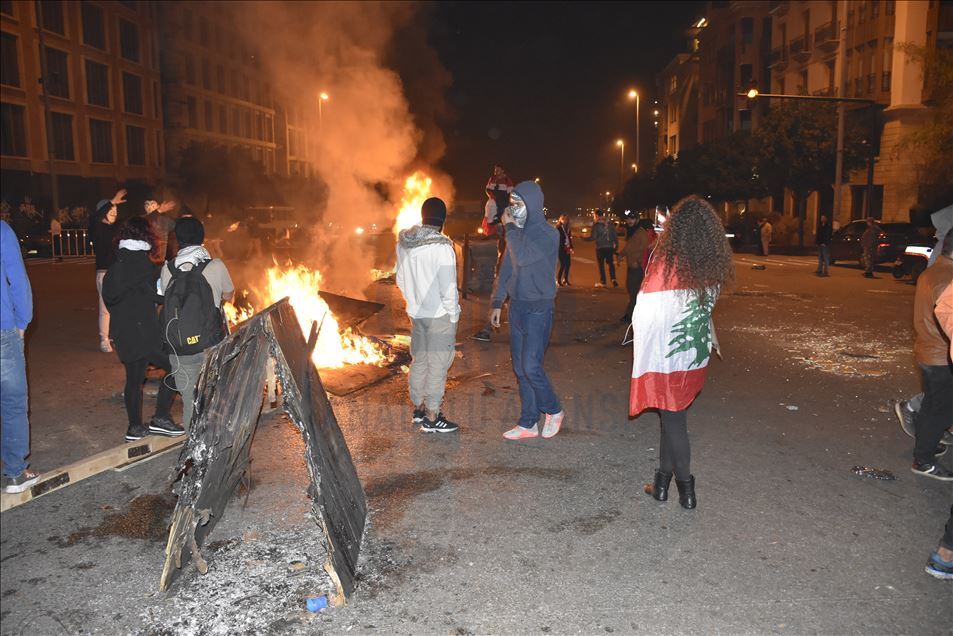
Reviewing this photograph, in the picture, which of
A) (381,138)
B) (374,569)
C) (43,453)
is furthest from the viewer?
(381,138)

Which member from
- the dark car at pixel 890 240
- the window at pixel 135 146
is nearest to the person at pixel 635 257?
the dark car at pixel 890 240

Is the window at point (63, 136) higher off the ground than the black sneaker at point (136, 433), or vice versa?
the window at point (63, 136)

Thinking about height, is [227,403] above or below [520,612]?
above

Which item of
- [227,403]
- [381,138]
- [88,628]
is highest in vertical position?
[381,138]

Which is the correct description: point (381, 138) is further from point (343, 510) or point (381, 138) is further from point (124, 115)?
point (124, 115)

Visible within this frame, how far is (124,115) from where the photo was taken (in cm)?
4297

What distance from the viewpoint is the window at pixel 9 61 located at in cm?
3322

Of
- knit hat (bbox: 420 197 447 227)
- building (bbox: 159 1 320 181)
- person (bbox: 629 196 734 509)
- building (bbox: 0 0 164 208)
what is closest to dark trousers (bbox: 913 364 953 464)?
person (bbox: 629 196 734 509)

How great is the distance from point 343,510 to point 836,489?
121 inches

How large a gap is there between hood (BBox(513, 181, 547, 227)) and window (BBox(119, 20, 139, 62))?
44.8 meters

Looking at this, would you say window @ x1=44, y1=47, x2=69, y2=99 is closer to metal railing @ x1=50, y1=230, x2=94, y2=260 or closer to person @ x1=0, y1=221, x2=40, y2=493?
metal railing @ x1=50, y1=230, x2=94, y2=260

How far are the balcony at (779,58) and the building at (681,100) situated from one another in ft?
56.5

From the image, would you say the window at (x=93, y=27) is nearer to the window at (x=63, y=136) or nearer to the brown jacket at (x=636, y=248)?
the window at (x=63, y=136)

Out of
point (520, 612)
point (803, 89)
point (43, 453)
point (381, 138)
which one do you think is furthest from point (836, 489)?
point (803, 89)
